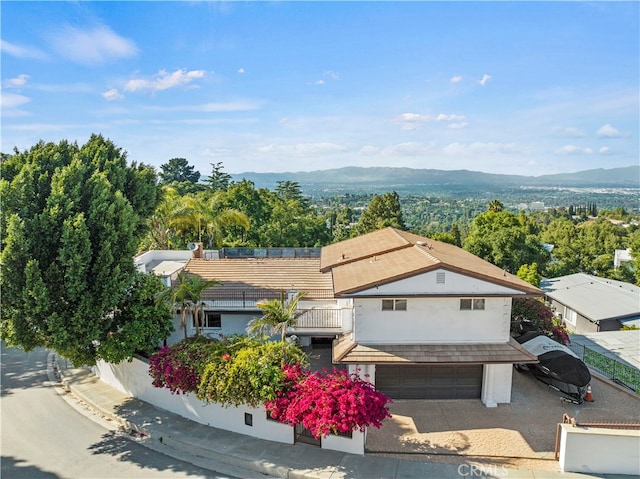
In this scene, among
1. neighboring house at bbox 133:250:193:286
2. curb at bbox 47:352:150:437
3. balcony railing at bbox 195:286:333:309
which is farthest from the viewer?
neighboring house at bbox 133:250:193:286

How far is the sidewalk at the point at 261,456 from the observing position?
1420 cm

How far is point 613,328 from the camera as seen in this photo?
33906mm

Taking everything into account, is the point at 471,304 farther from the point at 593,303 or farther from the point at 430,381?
the point at 593,303

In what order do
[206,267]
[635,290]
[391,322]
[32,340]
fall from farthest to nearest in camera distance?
1. [635,290]
2. [206,267]
3. [391,322]
4. [32,340]

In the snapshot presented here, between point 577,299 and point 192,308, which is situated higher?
point 192,308

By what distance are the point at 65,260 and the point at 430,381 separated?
14.1 m

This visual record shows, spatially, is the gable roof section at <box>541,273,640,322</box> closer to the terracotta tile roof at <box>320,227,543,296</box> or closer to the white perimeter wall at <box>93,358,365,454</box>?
the terracotta tile roof at <box>320,227,543,296</box>

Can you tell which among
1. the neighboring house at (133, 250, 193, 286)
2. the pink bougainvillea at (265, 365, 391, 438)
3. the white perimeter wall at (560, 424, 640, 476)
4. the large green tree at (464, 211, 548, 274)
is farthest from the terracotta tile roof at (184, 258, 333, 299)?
the large green tree at (464, 211, 548, 274)

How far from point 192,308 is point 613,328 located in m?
30.5

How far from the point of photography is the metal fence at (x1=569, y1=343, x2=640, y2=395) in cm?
2077

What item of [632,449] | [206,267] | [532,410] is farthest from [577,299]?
[206,267]

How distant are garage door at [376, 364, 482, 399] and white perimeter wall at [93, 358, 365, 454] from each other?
149 inches

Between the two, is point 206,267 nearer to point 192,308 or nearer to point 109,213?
point 192,308

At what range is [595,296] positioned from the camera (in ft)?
125
